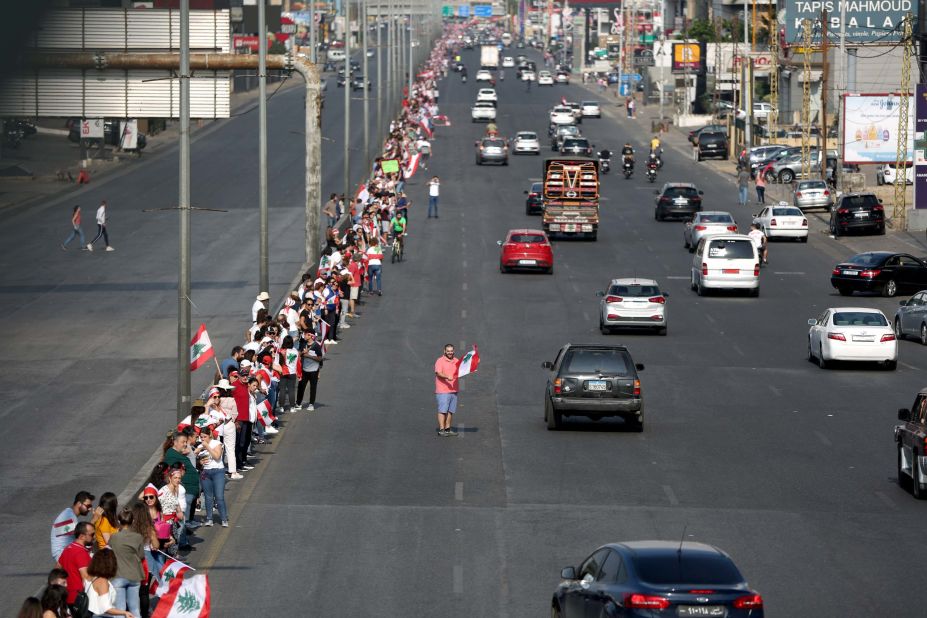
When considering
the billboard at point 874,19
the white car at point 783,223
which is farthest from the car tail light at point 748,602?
the billboard at point 874,19

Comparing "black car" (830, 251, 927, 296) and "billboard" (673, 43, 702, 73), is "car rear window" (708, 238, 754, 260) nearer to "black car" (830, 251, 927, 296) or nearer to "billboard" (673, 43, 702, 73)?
"black car" (830, 251, 927, 296)

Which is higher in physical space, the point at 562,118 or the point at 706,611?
the point at 562,118

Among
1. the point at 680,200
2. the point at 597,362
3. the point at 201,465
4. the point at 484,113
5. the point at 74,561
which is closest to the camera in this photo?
the point at 74,561

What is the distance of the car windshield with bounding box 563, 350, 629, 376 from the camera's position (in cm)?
2530

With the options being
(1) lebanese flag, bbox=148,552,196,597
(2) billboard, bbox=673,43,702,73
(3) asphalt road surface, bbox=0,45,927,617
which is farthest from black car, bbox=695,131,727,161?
(1) lebanese flag, bbox=148,552,196,597

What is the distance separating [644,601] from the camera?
10172mm

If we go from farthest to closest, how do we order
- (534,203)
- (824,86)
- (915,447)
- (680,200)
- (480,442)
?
(824,86) → (534,203) → (680,200) → (480,442) → (915,447)

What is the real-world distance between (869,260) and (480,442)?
952 inches

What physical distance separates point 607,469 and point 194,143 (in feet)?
255

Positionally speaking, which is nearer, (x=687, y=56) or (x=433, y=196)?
(x=433, y=196)

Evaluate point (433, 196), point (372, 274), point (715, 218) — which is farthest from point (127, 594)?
point (433, 196)

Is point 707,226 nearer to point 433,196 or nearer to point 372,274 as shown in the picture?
point 433,196

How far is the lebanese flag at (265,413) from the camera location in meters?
23.9

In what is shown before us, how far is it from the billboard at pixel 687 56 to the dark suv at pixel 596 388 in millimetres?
107376
